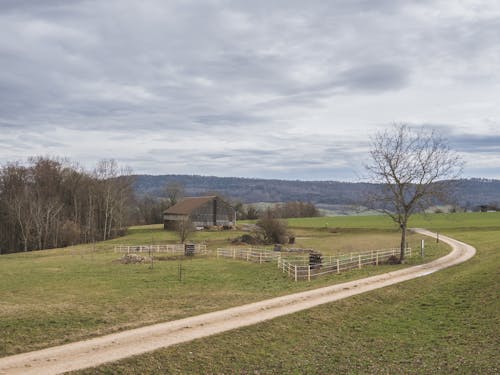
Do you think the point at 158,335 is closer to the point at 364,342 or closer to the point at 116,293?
the point at 364,342

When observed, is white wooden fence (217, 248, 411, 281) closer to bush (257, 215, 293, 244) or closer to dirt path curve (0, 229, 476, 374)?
dirt path curve (0, 229, 476, 374)

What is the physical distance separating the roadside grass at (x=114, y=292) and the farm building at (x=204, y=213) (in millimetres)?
35537

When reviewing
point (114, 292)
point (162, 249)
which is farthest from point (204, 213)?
point (114, 292)

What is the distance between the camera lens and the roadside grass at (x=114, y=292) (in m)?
16.8

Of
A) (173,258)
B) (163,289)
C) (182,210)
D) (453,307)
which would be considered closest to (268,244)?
(173,258)

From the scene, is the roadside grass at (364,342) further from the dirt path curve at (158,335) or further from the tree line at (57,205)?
the tree line at (57,205)

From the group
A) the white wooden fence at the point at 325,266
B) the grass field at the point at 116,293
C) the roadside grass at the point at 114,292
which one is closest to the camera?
the grass field at the point at 116,293

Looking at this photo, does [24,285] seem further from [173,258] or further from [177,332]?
[173,258]

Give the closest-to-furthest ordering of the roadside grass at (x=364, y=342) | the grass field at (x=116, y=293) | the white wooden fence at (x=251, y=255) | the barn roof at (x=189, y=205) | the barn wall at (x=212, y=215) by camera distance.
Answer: the roadside grass at (x=364, y=342), the grass field at (x=116, y=293), the white wooden fence at (x=251, y=255), the barn wall at (x=212, y=215), the barn roof at (x=189, y=205)

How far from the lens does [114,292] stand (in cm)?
2509

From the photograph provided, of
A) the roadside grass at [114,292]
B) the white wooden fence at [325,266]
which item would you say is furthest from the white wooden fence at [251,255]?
the white wooden fence at [325,266]

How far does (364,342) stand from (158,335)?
24.0 feet

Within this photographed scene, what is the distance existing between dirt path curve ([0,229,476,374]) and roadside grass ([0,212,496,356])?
3.06ft

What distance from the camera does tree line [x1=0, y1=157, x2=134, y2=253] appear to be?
6969cm
